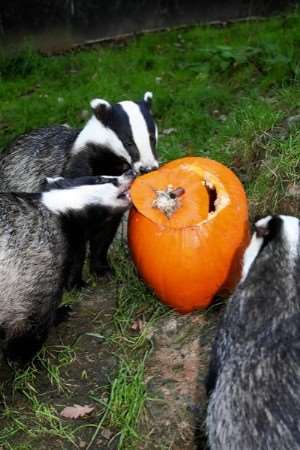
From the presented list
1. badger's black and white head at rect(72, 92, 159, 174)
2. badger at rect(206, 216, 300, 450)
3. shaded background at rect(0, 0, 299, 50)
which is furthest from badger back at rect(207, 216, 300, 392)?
shaded background at rect(0, 0, 299, 50)

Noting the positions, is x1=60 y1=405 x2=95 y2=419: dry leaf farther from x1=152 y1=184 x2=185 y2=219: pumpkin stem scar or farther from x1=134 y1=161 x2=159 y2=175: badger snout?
x1=134 y1=161 x2=159 y2=175: badger snout

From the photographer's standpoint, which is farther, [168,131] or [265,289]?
[168,131]

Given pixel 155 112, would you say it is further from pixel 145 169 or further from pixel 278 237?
pixel 278 237

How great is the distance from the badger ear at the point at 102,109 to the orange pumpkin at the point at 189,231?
0.89 meters

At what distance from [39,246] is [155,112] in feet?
11.3

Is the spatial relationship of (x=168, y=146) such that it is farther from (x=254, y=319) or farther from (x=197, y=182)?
(x=254, y=319)

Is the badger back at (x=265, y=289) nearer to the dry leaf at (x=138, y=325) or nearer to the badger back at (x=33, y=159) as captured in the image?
the dry leaf at (x=138, y=325)

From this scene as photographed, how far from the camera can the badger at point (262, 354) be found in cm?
264

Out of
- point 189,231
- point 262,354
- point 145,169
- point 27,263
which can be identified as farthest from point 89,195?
point 262,354

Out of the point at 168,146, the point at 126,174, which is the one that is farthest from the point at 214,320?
the point at 168,146

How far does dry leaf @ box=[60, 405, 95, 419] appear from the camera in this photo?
11.7 feet

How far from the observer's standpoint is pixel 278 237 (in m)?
2.87

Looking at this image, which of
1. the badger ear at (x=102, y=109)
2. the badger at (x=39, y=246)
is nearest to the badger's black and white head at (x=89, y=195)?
the badger at (x=39, y=246)

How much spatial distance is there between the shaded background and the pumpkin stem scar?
5.23 m
